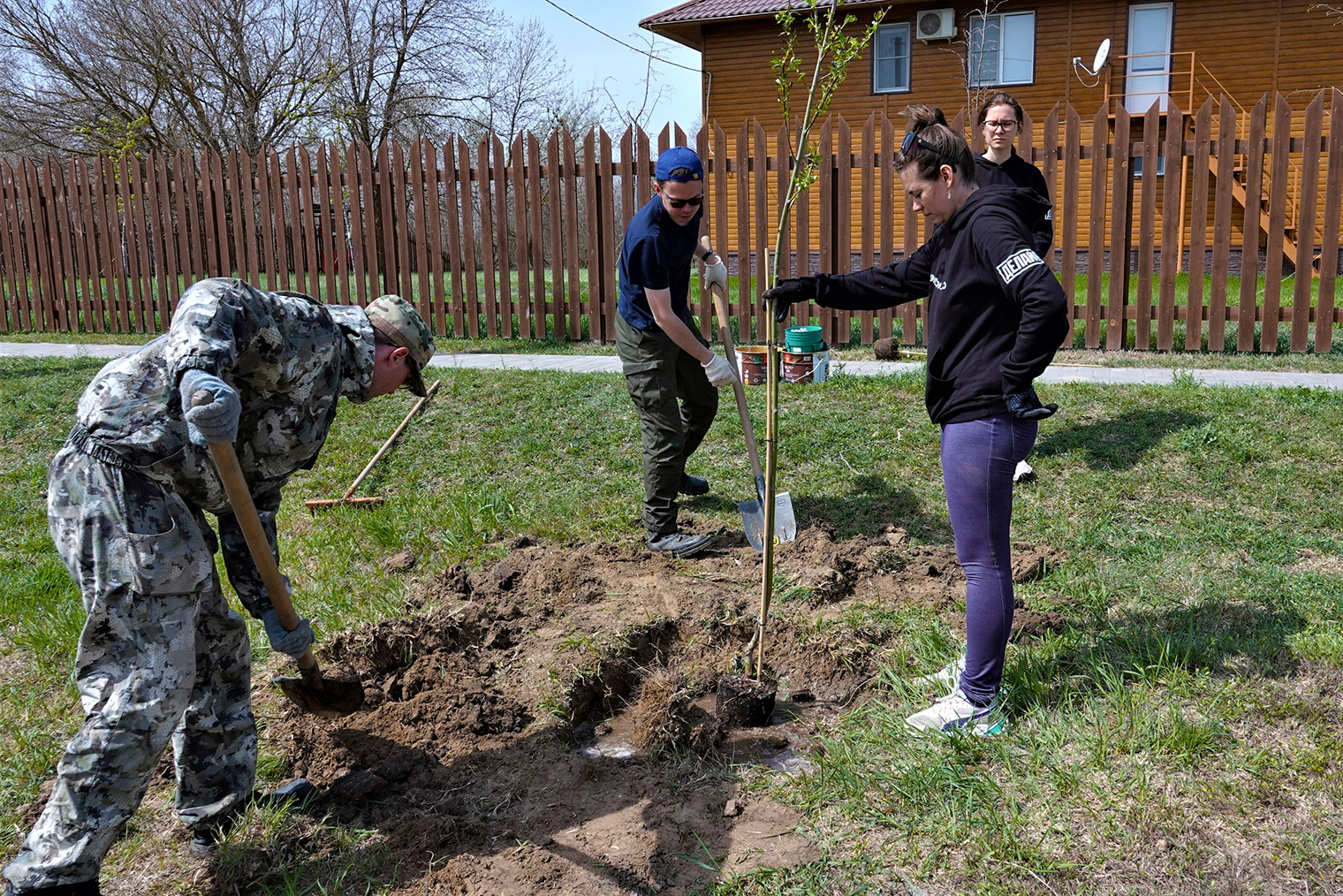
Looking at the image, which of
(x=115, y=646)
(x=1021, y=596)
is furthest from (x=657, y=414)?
(x=115, y=646)

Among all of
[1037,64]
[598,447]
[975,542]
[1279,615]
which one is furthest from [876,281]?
[1037,64]

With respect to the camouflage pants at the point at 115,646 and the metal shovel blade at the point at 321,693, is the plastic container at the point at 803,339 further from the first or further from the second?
the camouflage pants at the point at 115,646

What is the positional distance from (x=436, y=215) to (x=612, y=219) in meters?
2.00

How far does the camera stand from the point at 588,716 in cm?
386

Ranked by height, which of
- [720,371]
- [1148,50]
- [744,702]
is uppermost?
[1148,50]

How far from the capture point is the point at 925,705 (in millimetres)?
3525

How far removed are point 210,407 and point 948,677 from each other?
2498 mm

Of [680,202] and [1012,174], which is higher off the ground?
[1012,174]

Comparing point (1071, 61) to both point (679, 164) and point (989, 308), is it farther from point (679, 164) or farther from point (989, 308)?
point (989, 308)

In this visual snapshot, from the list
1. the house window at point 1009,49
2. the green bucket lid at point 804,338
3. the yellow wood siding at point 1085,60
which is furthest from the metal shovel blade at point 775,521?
the house window at point 1009,49

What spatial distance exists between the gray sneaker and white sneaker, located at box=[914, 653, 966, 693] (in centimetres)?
167

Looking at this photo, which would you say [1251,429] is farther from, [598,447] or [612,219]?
[612,219]

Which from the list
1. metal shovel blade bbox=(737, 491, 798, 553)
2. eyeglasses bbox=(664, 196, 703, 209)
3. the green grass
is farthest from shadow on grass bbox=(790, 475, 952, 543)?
eyeglasses bbox=(664, 196, 703, 209)

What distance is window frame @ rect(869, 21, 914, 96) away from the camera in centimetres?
2025
